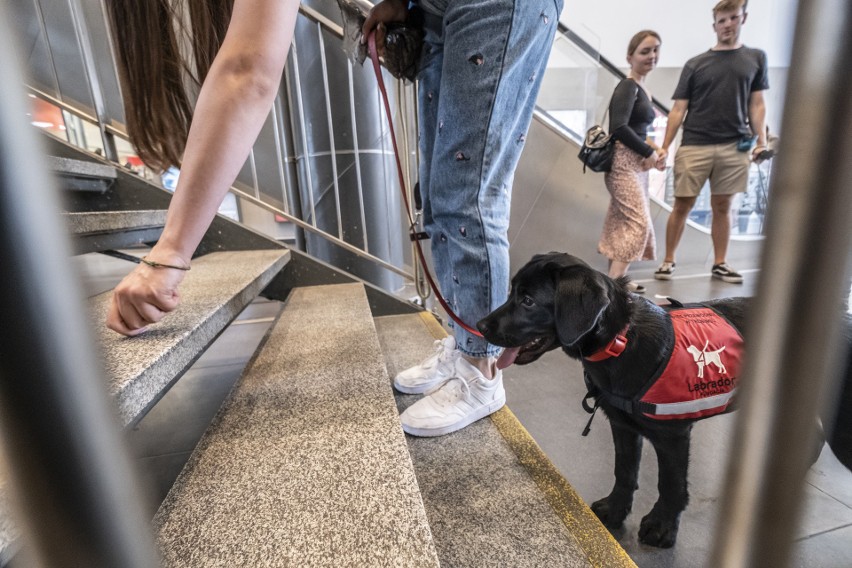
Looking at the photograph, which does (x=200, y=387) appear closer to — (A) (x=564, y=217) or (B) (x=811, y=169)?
(B) (x=811, y=169)

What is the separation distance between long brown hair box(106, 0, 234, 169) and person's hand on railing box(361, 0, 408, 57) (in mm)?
321

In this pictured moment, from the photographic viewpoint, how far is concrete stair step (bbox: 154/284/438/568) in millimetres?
462

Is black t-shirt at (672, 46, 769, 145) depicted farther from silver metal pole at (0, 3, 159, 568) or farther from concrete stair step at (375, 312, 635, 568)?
silver metal pole at (0, 3, 159, 568)

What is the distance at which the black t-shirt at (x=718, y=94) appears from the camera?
2047 mm

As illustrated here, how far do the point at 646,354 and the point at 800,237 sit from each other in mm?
711

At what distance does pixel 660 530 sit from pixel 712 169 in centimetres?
232

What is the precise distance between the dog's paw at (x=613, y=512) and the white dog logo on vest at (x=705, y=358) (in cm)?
30

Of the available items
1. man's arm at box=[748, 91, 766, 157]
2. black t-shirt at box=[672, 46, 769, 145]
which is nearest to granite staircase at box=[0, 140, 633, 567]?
man's arm at box=[748, 91, 766, 157]

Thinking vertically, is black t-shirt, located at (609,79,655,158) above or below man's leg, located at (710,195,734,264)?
above

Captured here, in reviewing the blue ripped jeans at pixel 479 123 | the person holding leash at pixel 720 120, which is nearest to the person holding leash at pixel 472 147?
the blue ripped jeans at pixel 479 123

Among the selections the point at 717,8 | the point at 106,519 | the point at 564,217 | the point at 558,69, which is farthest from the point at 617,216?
the point at 106,519

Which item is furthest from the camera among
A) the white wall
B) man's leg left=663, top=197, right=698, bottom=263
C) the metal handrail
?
the white wall

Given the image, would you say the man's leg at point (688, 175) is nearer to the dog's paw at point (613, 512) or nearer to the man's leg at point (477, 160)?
the man's leg at point (477, 160)

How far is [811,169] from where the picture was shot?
0.12 metres
